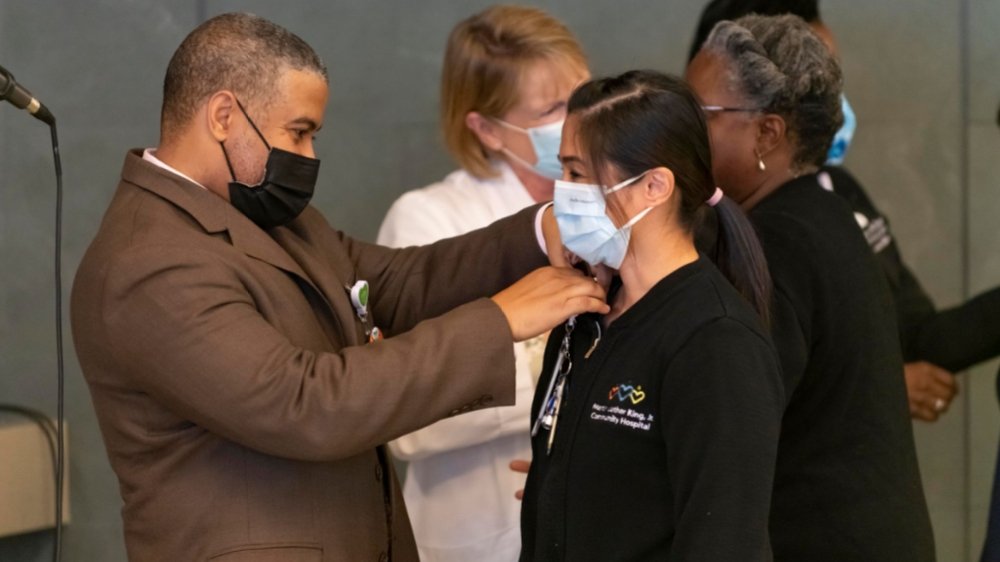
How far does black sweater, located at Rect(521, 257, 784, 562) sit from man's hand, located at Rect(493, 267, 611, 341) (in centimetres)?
6

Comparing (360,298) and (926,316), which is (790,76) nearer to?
(360,298)

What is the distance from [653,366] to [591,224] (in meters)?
0.23

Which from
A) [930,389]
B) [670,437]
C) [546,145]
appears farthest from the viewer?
[930,389]

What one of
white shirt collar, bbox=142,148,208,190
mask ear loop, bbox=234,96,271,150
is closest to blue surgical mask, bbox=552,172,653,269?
mask ear loop, bbox=234,96,271,150

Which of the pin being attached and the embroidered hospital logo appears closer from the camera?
the embroidered hospital logo

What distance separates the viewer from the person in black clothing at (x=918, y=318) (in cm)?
307

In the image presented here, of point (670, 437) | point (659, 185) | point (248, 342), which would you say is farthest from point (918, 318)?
point (248, 342)

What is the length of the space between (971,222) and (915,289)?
2.35 feet

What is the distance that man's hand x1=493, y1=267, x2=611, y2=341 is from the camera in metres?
1.78

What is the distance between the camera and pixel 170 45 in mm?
3109

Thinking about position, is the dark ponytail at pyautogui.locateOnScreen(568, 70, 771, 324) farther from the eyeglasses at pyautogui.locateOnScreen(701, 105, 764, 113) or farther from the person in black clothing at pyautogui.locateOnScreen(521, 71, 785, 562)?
the eyeglasses at pyautogui.locateOnScreen(701, 105, 764, 113)

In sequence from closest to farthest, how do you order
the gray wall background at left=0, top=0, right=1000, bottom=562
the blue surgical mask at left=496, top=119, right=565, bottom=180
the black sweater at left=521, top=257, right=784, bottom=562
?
the black sweater at left=521, top=257, right=784, bottom=562 → the blue surgical mask at left=496, top=119, right=565, bottom=180 → the gray wall background at left=0, top=0, right=1000, bottom=562

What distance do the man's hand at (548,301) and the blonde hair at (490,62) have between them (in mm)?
933

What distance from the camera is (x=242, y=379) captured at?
1.67m
